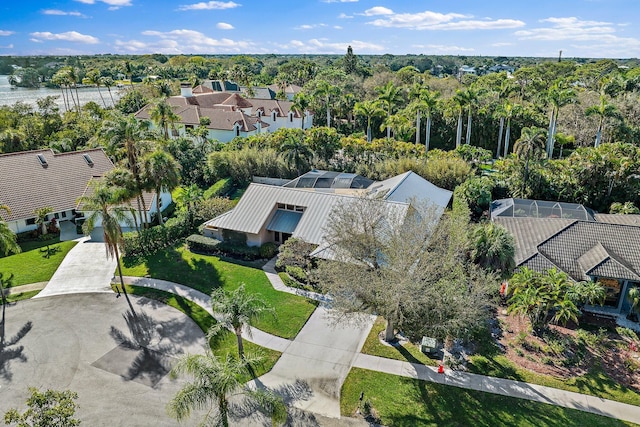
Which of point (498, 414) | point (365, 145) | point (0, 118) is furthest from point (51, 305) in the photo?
point (0, 118)

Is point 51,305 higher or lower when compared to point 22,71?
lower

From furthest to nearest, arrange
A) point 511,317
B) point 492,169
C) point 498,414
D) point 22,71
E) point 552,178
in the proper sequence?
point 22,71, point 492,169, point 552,178, point 511,317, point 498,414

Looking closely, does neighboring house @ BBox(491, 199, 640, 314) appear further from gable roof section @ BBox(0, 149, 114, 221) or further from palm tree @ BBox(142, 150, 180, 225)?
gable roof section @ BBox(0, 149, 114, 221)

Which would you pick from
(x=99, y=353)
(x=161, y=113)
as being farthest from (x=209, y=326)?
(x=161, y=113)

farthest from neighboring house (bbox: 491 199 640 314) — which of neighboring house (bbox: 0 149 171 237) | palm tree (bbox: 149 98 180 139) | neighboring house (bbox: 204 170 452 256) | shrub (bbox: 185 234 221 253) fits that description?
palm tree (bbox: 149 98 180 139)

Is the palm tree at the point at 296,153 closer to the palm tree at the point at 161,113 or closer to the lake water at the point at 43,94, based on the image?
the palm tree at the point at 161,113

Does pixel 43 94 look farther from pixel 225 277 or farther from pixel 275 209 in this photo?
pixel 225 277

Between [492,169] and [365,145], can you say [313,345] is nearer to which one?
[365,145]
